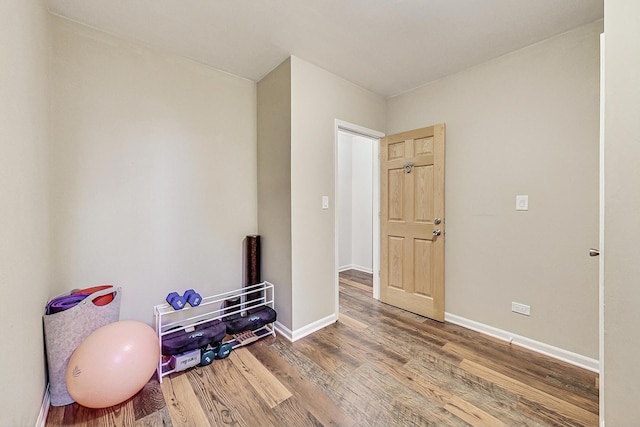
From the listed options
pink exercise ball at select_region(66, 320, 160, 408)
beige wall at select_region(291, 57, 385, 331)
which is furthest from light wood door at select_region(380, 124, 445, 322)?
pink exercise ball at select_region(66, 320, 160, 408)

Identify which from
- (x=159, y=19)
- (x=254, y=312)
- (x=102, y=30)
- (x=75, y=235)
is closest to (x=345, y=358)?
(x=254, y=312)

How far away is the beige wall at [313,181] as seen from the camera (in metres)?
2.31

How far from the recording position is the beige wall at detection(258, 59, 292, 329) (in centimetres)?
233

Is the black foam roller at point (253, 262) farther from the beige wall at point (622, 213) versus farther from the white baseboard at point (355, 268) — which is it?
the beige wall at point (622, 213)

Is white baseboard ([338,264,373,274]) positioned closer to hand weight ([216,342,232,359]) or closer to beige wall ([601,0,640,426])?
hand weight ([216,342,232,359])

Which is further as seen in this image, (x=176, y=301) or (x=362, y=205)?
(x=362, y=205)

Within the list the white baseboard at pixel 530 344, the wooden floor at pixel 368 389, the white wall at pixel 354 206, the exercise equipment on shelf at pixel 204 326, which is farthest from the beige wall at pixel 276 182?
the white wall at pixel 354 206

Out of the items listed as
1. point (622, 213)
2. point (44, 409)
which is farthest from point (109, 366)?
point (622, 213)

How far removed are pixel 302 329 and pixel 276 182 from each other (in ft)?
4.75

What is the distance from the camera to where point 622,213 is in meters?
1.08

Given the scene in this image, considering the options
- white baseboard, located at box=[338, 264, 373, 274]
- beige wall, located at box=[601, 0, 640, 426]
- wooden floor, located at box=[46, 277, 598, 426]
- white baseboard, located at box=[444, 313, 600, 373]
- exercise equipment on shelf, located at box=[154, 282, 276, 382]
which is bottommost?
wooden floor, located at box=[46, 277, 598, 426]

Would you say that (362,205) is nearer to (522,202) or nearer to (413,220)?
(413,220)

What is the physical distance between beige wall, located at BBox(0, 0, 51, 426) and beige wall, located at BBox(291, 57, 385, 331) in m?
1.60

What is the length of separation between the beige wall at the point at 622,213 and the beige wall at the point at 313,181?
1883 mm
